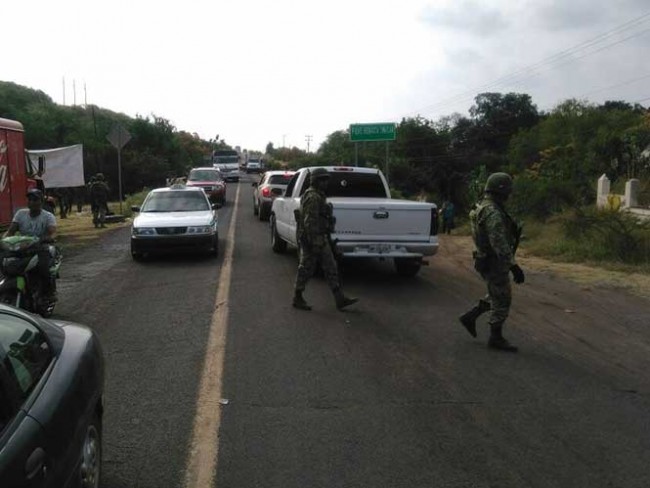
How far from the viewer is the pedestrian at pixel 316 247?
8539mm

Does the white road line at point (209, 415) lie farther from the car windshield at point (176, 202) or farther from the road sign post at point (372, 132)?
the road sign post at point (372, 132)

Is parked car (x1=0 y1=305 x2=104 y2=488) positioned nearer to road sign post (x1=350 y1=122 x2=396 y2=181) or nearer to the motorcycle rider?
the motorcycle rider

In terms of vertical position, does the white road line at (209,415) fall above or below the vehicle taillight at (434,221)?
below

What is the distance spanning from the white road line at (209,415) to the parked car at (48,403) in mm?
640

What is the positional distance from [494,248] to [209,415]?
10.6 feet

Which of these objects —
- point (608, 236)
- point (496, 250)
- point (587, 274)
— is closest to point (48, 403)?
point (496, 250)

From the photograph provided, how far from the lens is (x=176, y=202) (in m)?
Answer: 14.5

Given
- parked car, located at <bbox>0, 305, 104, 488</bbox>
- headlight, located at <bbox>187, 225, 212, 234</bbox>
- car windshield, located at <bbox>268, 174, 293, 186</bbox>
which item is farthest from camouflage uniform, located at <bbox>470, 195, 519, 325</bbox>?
car windshield, located at <bbox>268, 174, 293, 186</bbox>

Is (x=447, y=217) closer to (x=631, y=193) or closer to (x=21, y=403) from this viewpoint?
(x=631, y=193)

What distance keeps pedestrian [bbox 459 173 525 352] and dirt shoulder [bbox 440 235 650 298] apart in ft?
14.8

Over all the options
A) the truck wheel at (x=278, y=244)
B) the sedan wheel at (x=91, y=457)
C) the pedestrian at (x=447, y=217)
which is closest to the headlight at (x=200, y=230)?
the truck wheel at (x=278, y=244)

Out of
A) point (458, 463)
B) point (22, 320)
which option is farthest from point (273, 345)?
point (22, 320)

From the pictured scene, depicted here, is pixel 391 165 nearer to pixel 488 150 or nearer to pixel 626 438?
pixel 488 150

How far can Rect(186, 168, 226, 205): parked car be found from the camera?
2809 cm
